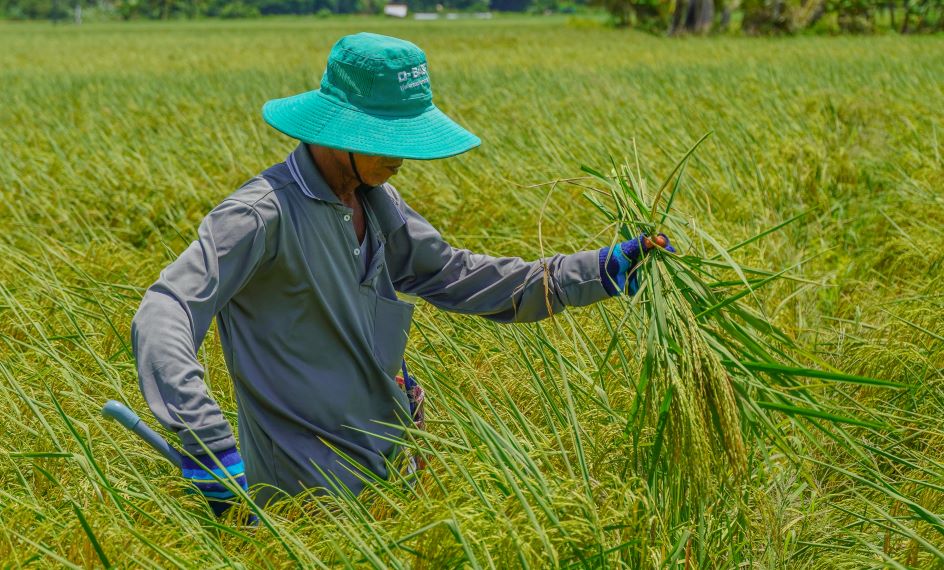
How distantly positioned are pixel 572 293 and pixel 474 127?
4343mm

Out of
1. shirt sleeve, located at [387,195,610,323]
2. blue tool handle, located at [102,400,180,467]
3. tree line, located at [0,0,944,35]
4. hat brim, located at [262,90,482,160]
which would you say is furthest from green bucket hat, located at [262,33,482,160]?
tree line, located at [0,0,944,35]

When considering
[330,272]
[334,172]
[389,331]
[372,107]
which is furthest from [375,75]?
[389,331]

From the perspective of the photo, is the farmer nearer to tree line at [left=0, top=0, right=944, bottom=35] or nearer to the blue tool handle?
the blue tool handle

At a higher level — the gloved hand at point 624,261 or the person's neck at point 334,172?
the person's neck at point 334,172

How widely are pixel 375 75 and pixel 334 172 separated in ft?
0.57

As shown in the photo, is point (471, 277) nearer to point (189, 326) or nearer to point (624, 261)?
point (624, 261)

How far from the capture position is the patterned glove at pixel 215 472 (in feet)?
4.96

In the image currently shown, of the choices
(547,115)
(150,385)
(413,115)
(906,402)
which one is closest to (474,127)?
(547,115)

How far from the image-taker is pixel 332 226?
1765mm

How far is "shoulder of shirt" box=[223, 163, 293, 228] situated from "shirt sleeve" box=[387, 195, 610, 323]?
0.88 feet

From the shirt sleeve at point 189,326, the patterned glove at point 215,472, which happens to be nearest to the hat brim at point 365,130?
the shirt sleeve at point 189,326

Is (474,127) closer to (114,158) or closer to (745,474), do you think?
(114,158)

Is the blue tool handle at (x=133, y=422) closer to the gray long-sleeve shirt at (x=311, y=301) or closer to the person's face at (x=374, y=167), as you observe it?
the gray long-sleeve shirt at (x=311, y=301)

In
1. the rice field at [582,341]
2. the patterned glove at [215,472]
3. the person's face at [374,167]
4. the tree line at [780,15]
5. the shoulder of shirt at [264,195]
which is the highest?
the person's face at [374,167]
